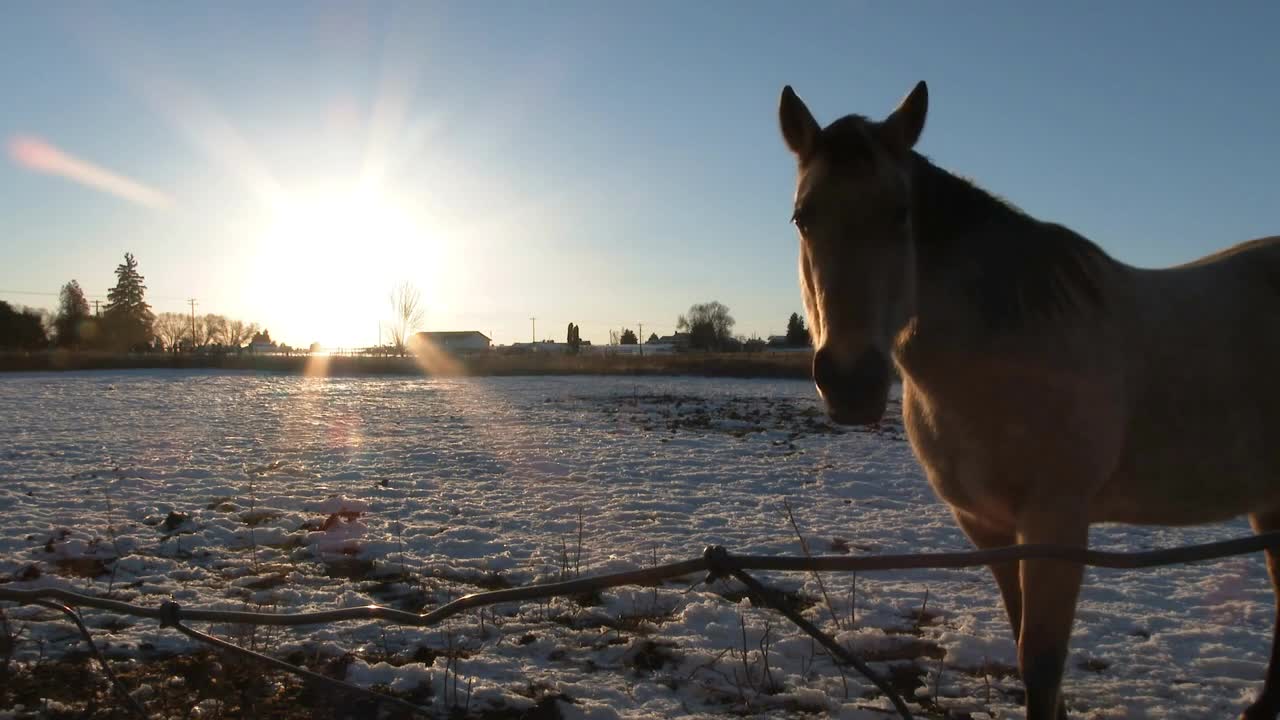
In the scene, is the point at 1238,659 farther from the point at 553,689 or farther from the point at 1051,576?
the point at 553,689

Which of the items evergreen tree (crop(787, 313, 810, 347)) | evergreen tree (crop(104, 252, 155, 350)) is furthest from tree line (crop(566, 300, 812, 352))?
evergreen tree (crop(104, 252, 155, 350))

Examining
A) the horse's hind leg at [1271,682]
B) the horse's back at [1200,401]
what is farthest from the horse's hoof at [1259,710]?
the horse's back at [1200,401]

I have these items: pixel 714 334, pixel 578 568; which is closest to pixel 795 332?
pixel 714 334

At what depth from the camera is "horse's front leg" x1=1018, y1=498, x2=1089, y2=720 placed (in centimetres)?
218

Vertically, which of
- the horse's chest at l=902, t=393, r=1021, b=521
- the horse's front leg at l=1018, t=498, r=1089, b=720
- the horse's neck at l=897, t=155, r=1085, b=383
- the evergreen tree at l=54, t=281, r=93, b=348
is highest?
the evergreen tree at l=54, t=281, r=93, b=348

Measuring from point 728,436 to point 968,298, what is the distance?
10584 millimetres

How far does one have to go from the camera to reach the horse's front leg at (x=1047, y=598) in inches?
85.7

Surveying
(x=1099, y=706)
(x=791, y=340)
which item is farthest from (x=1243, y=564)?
(x=791, y=340)

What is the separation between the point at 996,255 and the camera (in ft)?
7.81

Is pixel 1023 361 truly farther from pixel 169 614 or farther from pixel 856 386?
pixel 169 614

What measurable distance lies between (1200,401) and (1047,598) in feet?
3.26

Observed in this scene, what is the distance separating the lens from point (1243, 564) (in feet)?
17.4

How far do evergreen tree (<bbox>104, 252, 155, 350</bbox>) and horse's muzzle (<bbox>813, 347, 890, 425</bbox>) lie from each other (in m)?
79.1

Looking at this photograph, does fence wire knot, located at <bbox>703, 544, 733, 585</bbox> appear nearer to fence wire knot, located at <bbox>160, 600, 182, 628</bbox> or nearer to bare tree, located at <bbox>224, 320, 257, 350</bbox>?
fence wire knot, located at <bbox>160, 600, 182, 628</bbox>
